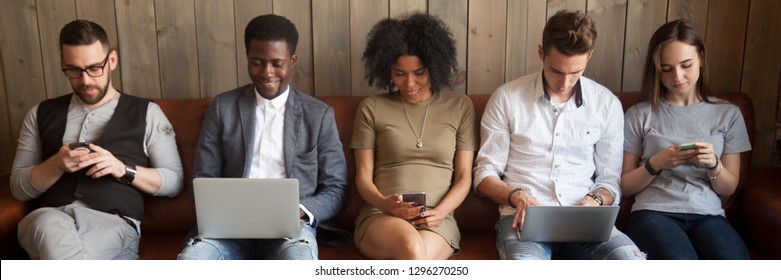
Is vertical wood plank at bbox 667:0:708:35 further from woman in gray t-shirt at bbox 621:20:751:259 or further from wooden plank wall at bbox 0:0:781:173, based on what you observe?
woman in gray t-shirt at bbox 621:20:751:259

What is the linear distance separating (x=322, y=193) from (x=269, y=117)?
10.8 inches

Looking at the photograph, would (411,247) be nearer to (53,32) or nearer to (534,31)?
(534,31)

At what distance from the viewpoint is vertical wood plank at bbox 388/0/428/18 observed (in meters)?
2.21

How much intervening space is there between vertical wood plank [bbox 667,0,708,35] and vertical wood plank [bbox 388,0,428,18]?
83 cm

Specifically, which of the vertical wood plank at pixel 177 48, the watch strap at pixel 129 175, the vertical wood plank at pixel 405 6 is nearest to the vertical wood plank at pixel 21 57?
the vertical wood plank at pixel 177 48

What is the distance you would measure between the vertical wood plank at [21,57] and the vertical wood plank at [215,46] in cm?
55

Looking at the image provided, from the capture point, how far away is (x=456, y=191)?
1926 mm

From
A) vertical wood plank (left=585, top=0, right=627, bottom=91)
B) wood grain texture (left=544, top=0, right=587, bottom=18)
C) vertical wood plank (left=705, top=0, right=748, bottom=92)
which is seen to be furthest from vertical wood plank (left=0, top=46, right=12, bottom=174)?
vertical wood plank (left=705, top=0, right=748, bottom=92)

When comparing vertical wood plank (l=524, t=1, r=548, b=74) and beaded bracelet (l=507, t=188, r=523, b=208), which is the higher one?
vertical wood plank (l=524, t=1, r=548, b=74)

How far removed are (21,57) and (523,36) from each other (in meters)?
1.72

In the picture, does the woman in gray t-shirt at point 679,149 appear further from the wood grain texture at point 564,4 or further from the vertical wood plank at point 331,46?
the vertical wood plank at point 331,46

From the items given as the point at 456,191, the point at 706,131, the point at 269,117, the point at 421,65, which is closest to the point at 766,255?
the point at 706,131
